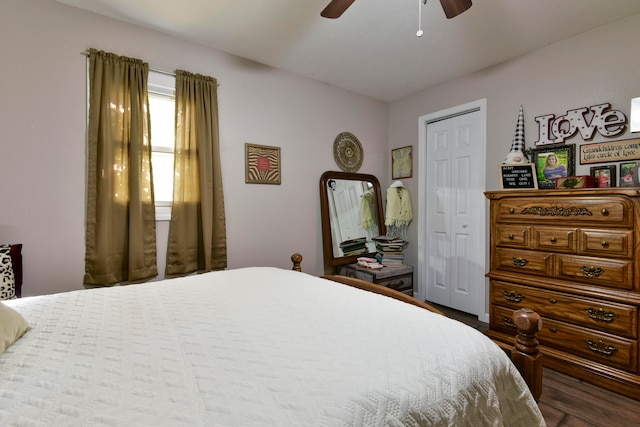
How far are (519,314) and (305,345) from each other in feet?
2.44

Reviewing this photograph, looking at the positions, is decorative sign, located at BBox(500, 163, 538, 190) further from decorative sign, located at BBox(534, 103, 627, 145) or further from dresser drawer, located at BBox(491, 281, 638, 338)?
dresser drawer, located at BBox(491, 281, 638, 338)

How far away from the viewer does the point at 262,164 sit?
9.45 ft

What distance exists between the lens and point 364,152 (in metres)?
3.71

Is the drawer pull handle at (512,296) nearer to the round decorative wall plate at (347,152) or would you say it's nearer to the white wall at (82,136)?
the white wall at (82,136)

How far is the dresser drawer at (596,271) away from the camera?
74.0 inches

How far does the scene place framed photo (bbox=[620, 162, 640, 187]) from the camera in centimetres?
211

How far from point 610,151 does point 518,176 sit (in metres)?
0.60

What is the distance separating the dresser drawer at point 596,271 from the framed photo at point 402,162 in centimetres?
185

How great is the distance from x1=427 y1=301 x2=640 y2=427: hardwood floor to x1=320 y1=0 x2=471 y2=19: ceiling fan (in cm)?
223

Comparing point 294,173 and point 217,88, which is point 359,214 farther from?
point 217,88

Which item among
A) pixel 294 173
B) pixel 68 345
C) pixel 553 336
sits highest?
pixel 294 173

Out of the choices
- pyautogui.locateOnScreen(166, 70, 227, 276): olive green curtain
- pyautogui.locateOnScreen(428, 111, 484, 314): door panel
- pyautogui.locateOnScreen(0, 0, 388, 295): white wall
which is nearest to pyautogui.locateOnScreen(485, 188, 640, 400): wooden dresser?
pyautogui.locateOnScreen(428, 111, 484, 314): door panel

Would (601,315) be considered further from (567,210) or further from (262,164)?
(262,164)

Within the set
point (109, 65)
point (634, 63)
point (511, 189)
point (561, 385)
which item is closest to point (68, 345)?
point (109, 65)
